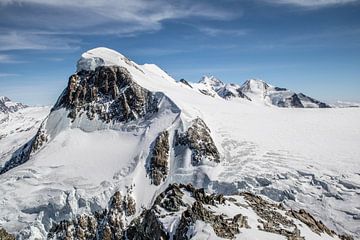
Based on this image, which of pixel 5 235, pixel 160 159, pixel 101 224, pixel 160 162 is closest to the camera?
pixel 5 235

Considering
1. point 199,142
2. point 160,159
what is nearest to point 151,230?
point 160,159

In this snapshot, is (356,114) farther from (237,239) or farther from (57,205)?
(237,239)

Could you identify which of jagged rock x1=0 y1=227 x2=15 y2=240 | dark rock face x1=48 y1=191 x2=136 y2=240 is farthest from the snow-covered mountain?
jagged rock x1=0 y1=227 x2=15 y2=240

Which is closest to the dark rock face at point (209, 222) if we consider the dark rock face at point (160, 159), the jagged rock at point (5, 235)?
the dark rock face at point (160, 159)

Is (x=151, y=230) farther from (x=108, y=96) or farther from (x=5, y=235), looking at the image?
(x=108, y=96)

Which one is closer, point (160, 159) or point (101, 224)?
point (101, 224)

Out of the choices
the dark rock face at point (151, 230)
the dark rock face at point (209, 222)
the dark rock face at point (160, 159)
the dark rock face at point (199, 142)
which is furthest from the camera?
the dark rock face at point (160, 159)

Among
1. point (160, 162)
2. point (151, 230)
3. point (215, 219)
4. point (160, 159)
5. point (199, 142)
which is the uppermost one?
point (199, 142)

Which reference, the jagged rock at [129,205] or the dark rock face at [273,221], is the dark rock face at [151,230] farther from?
the jagged rock at [129,205]
